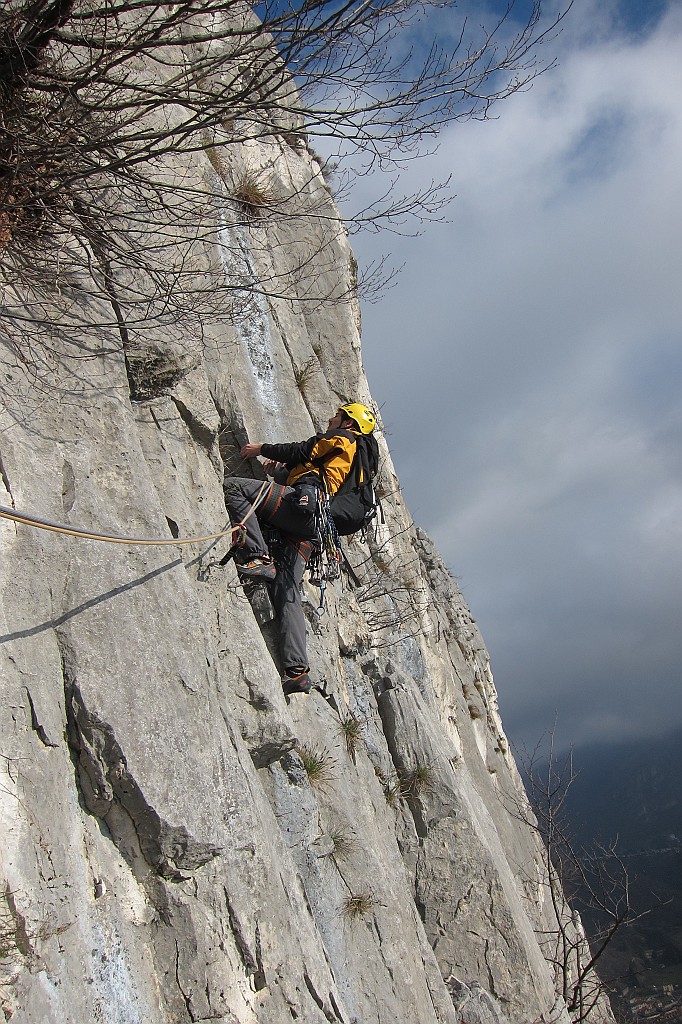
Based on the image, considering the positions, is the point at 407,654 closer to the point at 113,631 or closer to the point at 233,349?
the point at 233,349

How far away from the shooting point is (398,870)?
7.62m

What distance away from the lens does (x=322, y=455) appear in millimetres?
7977

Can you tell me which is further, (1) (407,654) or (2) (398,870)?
(1) (407,654)

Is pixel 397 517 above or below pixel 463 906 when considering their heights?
above

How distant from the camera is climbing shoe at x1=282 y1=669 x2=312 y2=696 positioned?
6952 mm

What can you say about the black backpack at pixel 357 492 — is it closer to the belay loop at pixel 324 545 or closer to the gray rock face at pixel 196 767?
the belay loop at pixel 324 545

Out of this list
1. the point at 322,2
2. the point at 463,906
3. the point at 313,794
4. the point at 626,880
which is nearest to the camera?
the point at 322,2

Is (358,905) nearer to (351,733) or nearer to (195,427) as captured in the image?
(351,733)

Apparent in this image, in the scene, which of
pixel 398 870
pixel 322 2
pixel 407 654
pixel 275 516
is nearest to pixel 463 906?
pixel 398 870

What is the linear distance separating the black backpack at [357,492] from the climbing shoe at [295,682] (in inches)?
65.9

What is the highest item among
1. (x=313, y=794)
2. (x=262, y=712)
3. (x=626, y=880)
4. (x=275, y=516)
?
(x=275, y=516)

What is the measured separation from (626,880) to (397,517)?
6.23m

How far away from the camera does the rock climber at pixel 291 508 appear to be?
711 centimetres

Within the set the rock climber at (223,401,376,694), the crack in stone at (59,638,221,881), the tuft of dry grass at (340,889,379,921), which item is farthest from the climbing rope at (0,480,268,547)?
the tuft of dry grass at (340,889,379,921)
